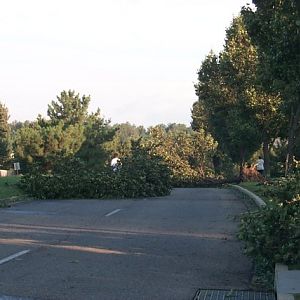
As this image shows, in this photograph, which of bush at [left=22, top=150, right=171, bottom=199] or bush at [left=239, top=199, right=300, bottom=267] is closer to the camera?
bush at [left=239, top=199, right=300, bottom=267]

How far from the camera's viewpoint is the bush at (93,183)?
22.8 metres

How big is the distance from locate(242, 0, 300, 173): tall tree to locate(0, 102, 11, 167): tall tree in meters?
58.6

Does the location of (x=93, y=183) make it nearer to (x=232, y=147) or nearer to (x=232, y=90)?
(x=232, y=90)

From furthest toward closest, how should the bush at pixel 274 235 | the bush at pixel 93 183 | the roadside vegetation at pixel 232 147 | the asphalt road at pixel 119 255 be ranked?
the bush at pixel 93 183
the roadside vegetation at pixel 232 147
the bush at pixel 274 235
the asphalt road at pixel 119 255

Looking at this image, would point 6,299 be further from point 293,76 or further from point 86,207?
point 86,207

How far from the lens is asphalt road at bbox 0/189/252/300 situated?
7.01m

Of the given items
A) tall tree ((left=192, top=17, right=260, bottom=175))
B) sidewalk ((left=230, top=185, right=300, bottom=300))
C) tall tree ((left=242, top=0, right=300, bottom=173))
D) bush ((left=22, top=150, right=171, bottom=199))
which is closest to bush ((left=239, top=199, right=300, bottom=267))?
sidewalk ((left=230, top=185, right=300, bottom=300))

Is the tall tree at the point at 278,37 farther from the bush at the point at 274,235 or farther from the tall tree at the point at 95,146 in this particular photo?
the tall tree at the point at 95,146

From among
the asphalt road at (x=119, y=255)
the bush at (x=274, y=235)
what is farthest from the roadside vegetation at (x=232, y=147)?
the asphalt road at (x=119, y=255)

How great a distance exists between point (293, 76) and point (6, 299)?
1080cm

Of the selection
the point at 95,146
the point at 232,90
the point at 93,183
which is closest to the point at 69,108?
the point at 95,146

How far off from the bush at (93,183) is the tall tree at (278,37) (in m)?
7.94

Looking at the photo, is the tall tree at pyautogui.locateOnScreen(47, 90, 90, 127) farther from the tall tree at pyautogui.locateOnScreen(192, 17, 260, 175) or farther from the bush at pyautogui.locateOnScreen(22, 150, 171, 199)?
the bush at pyautogui.locateOnScreen(22, 150, 171, 199)

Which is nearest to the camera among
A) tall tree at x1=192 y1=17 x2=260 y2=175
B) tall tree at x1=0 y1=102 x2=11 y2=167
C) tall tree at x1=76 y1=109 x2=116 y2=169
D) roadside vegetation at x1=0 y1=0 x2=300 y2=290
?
roadside vegetation at x1=0 y1=0 x2=300 y2=290
